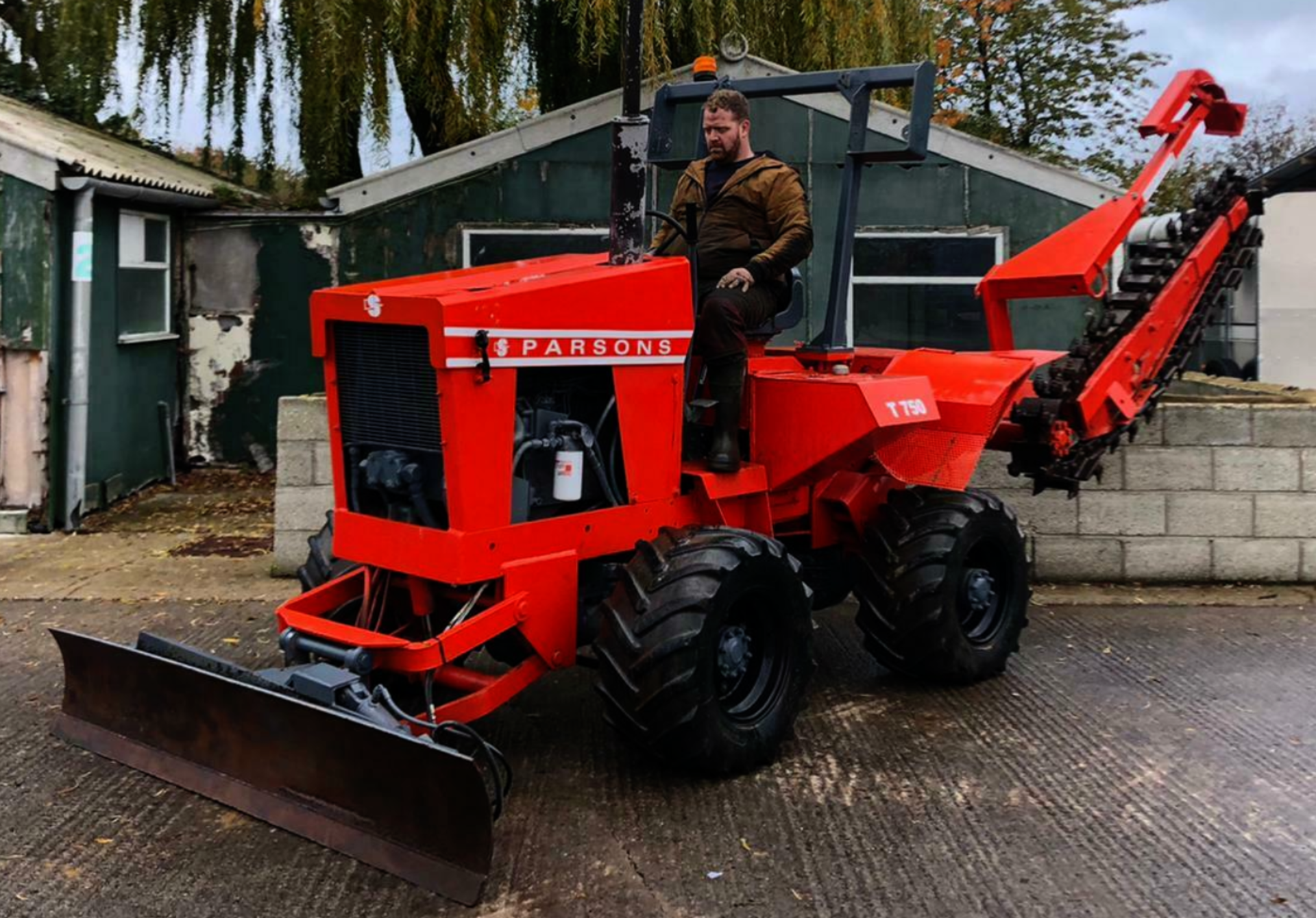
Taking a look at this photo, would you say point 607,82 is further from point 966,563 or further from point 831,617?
point 966,563

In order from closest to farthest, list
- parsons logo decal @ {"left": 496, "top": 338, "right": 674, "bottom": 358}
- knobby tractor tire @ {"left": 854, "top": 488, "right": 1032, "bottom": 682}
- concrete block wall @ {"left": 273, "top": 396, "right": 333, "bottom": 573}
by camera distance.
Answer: parsons logo decal @ {"left": 496, "top": 338, "right": 674, "bottom": 358} → knobby tractor tire @ {"left": 854, "top": 488, "right": 1032, "bottom": 682} → concrete block wall @ {"left": 273, "top": 396, "right": 333, "bottom": 573}

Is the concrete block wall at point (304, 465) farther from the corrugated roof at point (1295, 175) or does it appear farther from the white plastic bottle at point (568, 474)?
the corrugated roof at point (1295, 175)

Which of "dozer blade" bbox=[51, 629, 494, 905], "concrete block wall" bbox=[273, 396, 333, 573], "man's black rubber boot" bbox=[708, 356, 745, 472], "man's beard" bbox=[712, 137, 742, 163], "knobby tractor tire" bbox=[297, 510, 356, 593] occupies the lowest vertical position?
"dozer blade" bbox=[51, 629, 494, 905]

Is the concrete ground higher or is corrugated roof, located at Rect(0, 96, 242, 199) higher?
corrugated roof, located at Rect(0, 96, 242, 199)

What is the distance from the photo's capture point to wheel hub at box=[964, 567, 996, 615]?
5625 mm

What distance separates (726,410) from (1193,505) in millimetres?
3903

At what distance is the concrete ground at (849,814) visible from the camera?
12.0ft

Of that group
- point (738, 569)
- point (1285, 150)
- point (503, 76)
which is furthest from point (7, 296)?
point (1285, 150)

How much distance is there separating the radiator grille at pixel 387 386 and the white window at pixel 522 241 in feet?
20.1

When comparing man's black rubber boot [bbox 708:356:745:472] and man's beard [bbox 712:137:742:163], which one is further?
man's beard [bbox 712:137:742:163]

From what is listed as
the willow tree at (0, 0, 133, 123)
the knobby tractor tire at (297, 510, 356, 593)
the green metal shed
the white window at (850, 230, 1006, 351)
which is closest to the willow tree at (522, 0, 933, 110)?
the white window at (850, 230, 1006, 351)

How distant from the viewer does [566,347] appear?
4.39 metres

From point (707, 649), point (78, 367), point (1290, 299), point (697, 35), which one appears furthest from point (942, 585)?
point (1290, 299)

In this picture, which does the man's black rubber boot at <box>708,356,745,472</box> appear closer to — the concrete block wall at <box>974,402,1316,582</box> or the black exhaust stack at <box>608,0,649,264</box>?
the black exhaust stack at <box>608,0,649,264</box>
